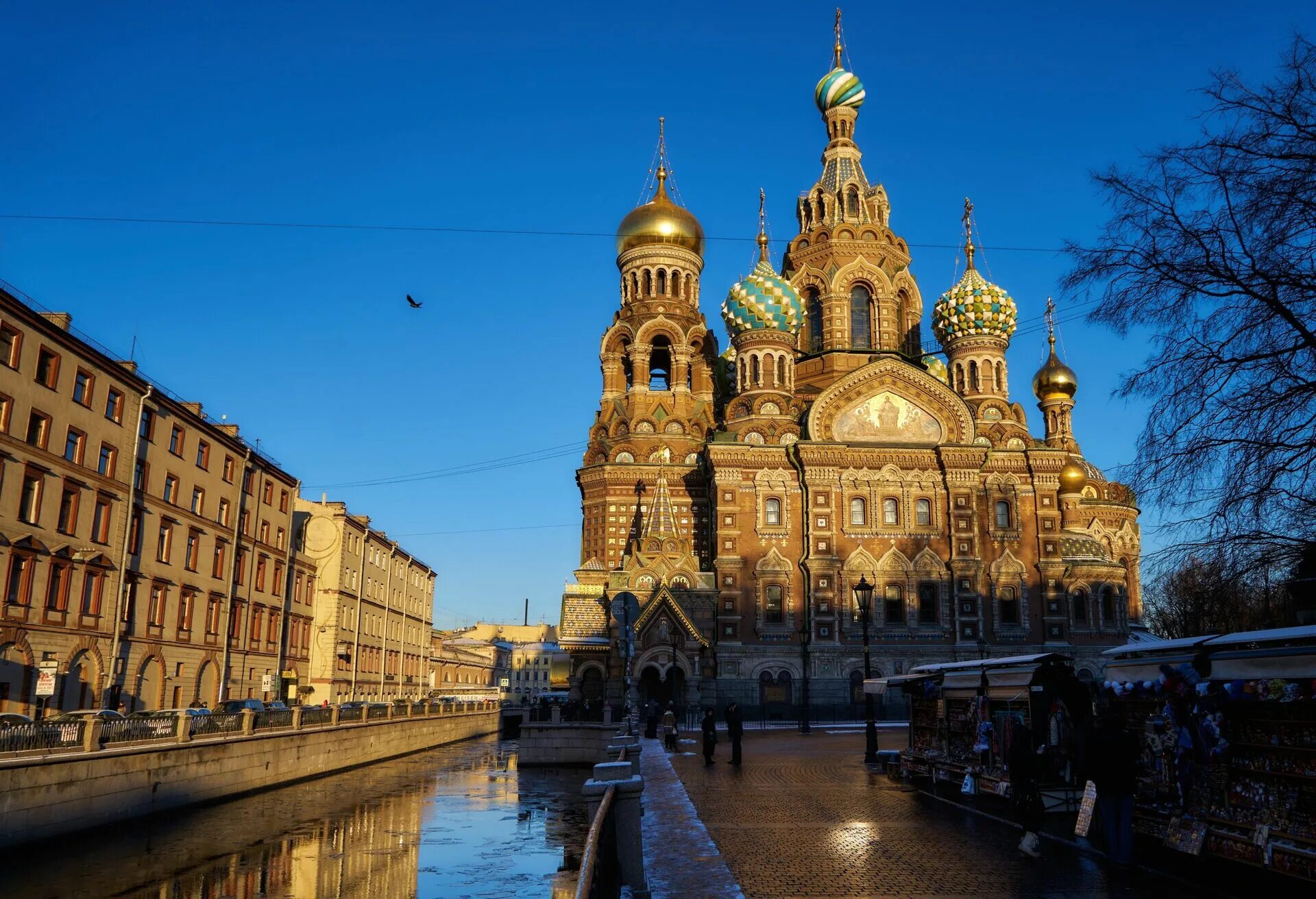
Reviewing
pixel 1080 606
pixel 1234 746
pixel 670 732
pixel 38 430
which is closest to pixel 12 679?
pixel 38 430

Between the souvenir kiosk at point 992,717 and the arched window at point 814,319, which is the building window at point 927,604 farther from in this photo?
the souvenir kiosk at point 992,717

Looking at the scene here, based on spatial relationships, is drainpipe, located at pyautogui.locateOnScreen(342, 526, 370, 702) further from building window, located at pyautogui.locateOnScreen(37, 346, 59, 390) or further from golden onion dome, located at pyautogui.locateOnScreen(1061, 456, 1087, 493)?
golden onion dome, located at pyautogui.locateOnScreen(1061, 456, 1087, 493)

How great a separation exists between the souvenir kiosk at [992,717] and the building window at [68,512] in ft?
77.1

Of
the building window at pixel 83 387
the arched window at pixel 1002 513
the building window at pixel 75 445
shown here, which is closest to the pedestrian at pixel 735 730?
the building window at pixel 75 445

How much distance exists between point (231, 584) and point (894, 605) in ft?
96.4

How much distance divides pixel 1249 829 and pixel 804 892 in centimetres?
471

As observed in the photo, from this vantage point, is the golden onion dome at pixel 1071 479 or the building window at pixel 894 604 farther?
the golden onion dome at pixel 1071 479

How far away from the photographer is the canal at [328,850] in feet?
57.4

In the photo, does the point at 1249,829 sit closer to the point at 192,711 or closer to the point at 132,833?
the point at 132,833

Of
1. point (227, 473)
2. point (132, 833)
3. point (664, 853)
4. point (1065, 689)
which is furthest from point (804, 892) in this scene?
point (227, 473)

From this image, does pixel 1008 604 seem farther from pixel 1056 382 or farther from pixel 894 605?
pixel 1056 382

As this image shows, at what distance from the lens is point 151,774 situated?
2344 centimetres

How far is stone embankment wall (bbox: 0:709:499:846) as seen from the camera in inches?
746

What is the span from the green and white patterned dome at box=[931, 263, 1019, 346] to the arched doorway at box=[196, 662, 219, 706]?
38970 mm
